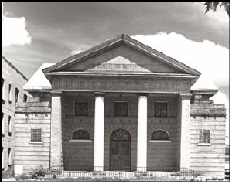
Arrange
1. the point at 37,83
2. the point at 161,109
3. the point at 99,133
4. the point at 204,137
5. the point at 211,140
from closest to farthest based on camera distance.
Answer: the point at 99,133
the point at 211,140
the point at 204,137
the point at 161,109
the point at 37,83

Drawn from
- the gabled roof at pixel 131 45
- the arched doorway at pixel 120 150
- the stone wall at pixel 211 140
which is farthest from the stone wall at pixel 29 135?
the stone wall at pixel 211 140

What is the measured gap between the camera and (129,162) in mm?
41688

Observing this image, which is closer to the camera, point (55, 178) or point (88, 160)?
point (55, 178)

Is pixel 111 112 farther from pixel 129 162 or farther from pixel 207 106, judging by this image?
pixel 207 106

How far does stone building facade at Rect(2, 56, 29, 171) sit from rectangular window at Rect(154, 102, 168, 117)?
47.6 ft

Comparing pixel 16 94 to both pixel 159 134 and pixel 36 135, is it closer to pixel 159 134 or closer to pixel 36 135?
pixel 36 135

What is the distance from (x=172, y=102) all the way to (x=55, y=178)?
13.7m

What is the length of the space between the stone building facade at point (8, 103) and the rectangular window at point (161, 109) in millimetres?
14502

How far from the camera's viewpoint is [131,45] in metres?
38.6

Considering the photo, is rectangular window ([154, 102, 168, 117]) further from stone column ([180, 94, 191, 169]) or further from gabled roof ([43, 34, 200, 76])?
gabled roof ([43, 34, 200, 76])

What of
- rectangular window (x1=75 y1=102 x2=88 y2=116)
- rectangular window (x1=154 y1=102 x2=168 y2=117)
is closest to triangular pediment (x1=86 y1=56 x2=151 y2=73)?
rectangular window (x1=75 y1=102 x2=88 y2=116)

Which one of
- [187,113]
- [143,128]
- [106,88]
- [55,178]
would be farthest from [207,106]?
[55,178]

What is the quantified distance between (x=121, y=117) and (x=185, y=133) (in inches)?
254

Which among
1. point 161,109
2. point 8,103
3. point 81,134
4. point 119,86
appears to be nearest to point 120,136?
point 81,134
